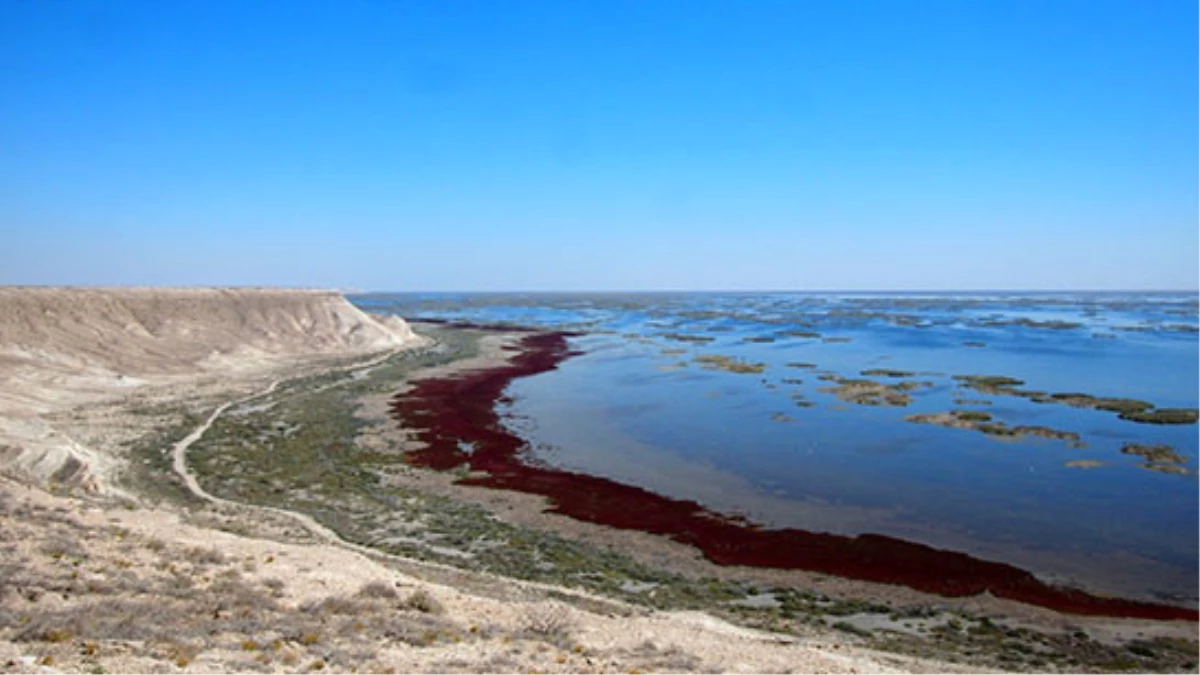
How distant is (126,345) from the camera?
54656 mm

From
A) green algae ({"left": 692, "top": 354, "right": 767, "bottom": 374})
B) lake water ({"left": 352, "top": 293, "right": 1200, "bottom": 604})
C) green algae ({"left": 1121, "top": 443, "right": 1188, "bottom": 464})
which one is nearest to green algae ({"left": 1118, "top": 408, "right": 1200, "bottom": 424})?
lake water ({"left": 352, "top": 293, "right": 1200, "bottom": 604})

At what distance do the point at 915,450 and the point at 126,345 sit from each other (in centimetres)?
5352

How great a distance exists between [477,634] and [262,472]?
18260 mm

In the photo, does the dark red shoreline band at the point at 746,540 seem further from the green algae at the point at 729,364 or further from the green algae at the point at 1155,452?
the green algae at the point at 729,364

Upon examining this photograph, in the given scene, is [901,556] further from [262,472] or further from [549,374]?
[549,374]

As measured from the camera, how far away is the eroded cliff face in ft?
94.4

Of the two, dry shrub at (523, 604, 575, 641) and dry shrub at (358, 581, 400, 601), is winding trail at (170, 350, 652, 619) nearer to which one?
dry shrub at (523, 604, 575, 641)

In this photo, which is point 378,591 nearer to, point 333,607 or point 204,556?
point 333,607

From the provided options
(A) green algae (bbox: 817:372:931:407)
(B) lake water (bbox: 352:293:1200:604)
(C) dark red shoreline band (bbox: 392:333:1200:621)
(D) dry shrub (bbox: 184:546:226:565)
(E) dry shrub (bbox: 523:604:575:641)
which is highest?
(D) dry shrub (bbox: 184:546:226:565)

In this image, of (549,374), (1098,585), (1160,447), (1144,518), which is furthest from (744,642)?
(549,374)

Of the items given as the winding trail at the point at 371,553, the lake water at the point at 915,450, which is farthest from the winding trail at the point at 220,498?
the lake water at the point at 915,450

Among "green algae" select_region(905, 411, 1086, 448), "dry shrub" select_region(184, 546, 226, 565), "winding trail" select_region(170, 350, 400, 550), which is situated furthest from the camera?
"green algae" select_region(905, 411, 1086, 448)

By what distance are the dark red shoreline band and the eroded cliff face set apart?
13.6 meters

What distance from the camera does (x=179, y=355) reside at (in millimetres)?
56875
